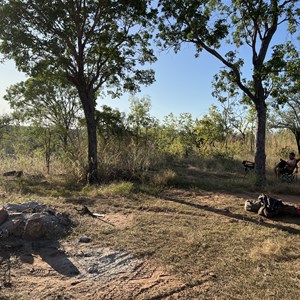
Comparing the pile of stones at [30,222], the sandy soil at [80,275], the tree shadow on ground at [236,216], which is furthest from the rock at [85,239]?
the tree shadow on ground at [236,216]

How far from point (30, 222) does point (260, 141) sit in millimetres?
6511

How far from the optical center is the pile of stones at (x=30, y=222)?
4.30m

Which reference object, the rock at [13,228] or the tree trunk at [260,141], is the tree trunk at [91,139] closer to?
the tree trunk at [260,141]

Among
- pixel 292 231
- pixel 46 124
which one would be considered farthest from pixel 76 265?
pixel 46 124

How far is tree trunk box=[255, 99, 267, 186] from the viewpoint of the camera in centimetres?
863

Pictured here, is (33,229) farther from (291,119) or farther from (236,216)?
(291,119)

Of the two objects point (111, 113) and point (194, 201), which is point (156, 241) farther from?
point (111, 113)

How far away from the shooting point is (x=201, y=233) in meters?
4.63

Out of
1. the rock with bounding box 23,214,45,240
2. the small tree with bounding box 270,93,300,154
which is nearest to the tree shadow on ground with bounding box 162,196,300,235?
the rock with bounding box 23,214,45,240

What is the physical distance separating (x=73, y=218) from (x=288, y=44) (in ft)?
22.8

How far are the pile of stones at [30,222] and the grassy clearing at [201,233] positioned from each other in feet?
0.90

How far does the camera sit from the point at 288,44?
831 cm

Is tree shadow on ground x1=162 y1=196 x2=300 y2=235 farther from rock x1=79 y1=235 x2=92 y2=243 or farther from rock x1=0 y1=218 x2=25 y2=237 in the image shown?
rock x1=0 y1=218 x2=25 y2=237

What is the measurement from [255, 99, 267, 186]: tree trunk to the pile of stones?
5.68 metres
